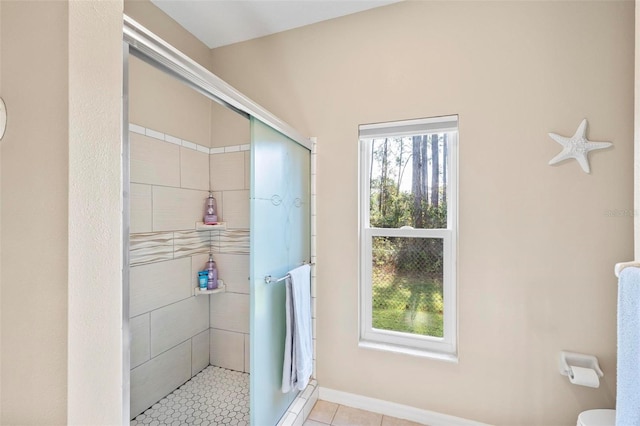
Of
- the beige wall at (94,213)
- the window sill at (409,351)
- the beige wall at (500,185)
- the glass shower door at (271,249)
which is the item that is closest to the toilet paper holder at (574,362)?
the beige wall at (500,185)

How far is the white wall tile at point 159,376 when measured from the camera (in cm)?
163

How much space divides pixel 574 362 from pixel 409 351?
81 cm

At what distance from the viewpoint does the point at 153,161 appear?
5.73 ft

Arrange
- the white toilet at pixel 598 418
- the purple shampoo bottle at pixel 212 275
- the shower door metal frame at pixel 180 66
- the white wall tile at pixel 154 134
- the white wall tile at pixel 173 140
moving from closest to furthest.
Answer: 1. the shower door metal frame at pixel 180 66
2. the white toilet at pixel 598 418
3. the white wall tile at pixel 154 134
4. the white wall tile at pixel 173 140
5. the purple shampoo bottle at pixel 212 275

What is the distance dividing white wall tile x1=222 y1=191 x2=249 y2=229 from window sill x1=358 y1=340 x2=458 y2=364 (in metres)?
1.16

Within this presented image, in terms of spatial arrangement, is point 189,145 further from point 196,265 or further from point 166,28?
point 196,265

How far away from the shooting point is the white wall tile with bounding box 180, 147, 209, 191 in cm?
195

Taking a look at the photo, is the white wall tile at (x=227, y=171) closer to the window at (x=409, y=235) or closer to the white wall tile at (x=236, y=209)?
the white wall tile at (x=236, y=209)

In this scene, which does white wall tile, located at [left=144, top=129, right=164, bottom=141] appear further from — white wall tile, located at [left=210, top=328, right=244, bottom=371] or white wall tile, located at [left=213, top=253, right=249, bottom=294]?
white wall tile, located at [left=210, top=328, right=244, bottom=371]

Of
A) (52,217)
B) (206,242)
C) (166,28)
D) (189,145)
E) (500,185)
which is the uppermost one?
(166,28)

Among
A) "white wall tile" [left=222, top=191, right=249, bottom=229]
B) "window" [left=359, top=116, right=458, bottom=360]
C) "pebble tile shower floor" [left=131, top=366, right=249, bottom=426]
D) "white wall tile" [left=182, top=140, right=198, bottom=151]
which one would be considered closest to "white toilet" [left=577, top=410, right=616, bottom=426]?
"window" [left=359, top=116, right=458, bottom=360]

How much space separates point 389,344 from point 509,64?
1789 millimetres

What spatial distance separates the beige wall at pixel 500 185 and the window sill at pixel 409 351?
38 mm

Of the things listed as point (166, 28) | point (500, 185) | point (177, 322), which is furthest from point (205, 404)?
point (166, 28)
